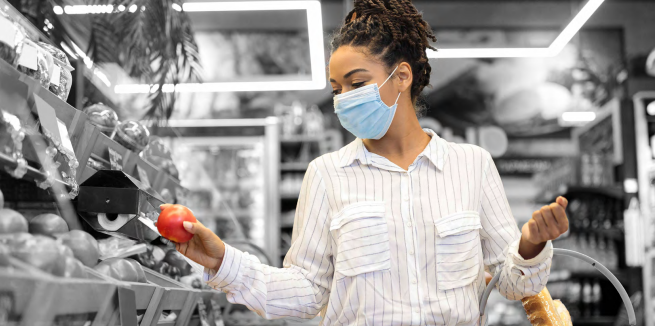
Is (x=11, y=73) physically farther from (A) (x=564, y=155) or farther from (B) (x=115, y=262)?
(A) (x=564, y=155)

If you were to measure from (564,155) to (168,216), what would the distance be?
7813mm

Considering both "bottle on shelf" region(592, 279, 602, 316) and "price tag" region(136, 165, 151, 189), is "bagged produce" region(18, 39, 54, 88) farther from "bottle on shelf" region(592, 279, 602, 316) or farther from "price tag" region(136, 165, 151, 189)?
"bottle on shelf" region(592, 279, 602, 316)

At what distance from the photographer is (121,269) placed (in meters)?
1.50

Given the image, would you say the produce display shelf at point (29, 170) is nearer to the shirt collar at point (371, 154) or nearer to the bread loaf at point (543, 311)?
the shirt collar at point (371, 154)

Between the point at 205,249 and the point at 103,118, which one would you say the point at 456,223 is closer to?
the point at 205,249

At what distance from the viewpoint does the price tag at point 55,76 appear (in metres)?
1.51

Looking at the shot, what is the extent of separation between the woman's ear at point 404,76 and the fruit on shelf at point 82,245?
0.85 m

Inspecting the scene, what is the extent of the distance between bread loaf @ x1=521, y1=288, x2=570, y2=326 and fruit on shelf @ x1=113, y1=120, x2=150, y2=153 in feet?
4.09

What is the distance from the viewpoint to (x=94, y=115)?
1938 mm

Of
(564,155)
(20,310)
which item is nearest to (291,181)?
(564,155)

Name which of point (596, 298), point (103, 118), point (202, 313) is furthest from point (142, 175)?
point (596, 298)

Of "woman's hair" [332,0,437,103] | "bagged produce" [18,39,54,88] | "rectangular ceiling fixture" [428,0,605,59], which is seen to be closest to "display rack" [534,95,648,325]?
"rectangular ceiling fixture" [428,0,605,59]

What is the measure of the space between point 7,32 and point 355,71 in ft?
2.60

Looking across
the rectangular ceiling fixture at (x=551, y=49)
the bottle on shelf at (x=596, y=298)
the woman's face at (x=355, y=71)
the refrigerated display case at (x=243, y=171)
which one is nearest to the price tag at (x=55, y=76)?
the woman's face at (x=355, y=71)
